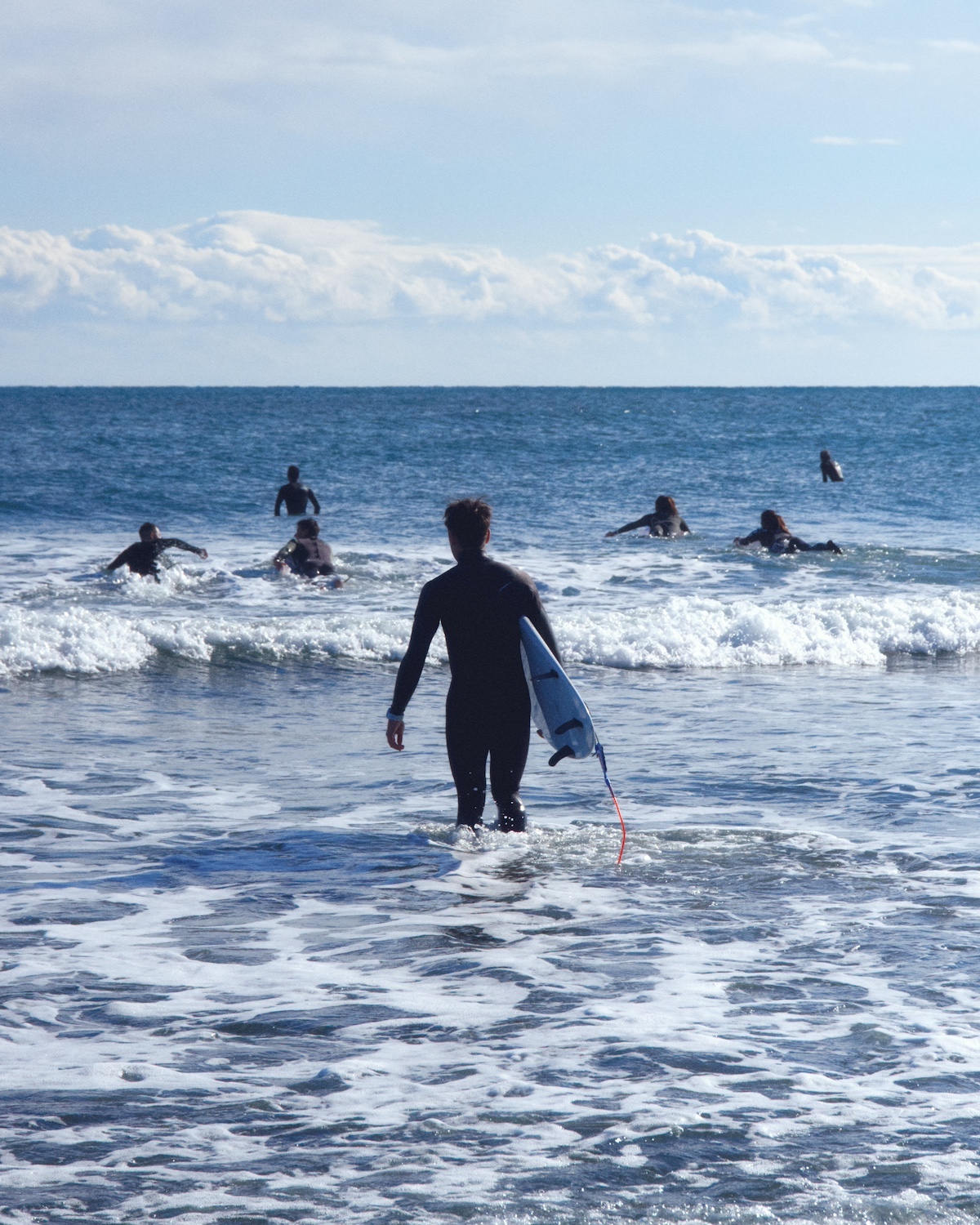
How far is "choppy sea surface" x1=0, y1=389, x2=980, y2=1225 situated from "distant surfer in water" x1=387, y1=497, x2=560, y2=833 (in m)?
0.61

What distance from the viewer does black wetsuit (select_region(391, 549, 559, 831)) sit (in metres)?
6.02

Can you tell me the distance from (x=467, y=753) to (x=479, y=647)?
1.79 feet

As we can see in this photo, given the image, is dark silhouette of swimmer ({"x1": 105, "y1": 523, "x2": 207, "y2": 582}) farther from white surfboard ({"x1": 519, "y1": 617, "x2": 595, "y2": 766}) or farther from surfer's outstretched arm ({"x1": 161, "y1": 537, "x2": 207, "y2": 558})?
white surfboard ({"x1": 519, "y1": 617, "x2": 595, "y2": 766})

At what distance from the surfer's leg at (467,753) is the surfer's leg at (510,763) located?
2.4 inches

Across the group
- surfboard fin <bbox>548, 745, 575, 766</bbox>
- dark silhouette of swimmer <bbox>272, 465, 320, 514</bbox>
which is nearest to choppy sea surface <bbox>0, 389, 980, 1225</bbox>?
surfboard fin <bbox>548, 745, 575, 766</bbox>

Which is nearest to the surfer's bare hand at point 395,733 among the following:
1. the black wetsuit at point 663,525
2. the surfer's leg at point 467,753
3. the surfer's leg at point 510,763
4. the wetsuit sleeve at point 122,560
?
the surfer's leg at point 467,753

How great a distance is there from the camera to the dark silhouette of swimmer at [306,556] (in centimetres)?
1778

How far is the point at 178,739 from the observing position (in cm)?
926

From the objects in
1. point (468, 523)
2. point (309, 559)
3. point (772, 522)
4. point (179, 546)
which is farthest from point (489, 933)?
point (772, 522)

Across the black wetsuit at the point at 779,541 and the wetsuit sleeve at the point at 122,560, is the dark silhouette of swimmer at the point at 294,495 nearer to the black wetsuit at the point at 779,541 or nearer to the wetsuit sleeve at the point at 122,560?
the wetsuit sleeve at the point at 122,560

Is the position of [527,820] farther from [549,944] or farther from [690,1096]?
[690,1096]

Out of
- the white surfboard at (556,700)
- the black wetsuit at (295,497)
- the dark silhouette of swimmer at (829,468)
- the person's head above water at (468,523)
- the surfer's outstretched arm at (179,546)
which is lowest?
the white surfboard at (556,700)

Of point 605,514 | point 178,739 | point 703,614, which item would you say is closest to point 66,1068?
point 178,739

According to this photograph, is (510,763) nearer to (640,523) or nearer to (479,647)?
(479,647)
